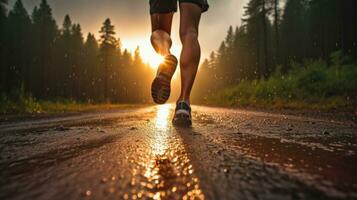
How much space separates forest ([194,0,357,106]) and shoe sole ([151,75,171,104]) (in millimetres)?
6600

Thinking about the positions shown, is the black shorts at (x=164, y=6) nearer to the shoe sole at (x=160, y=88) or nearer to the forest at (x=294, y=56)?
the shoe sole at (x=160, y=88)

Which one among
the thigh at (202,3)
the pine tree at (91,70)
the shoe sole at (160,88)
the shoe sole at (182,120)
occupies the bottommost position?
the shoe sole at (182,120)

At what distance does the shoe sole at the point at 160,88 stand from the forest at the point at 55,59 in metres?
32.3

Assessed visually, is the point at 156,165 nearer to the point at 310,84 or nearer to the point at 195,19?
the point at 195,19

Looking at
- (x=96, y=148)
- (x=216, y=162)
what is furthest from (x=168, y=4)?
(x=216, y=162)

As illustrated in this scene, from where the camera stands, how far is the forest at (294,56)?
34.1 ft

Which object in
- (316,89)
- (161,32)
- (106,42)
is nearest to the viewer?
(161,32)

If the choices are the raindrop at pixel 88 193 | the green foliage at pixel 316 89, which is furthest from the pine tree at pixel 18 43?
the raindrop at pixel 88 193

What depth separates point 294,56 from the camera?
128 ft

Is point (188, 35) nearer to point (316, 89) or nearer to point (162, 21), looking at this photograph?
point (162, 21)

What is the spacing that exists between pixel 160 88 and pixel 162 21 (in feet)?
2.42

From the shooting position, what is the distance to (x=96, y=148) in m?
1.10

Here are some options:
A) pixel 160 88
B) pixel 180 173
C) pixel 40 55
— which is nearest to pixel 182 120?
pixel 160 88

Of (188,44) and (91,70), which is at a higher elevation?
(91,70)
